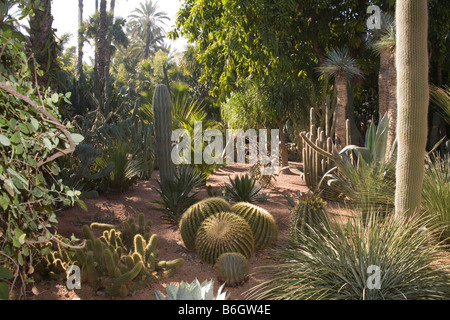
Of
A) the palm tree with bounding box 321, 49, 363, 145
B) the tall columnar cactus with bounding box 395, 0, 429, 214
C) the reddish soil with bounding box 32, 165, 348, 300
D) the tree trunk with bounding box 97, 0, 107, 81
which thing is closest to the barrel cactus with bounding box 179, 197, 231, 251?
the reddish soil with bounding box 32, 165, 348, 300

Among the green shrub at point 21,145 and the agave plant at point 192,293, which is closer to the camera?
the green shrub at point 21,145

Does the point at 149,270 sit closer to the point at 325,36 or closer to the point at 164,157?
the point at 164,157

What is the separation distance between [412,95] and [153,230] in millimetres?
3510

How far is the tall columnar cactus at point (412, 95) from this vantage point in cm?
354

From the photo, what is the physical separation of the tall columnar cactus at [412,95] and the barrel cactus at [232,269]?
1630 millimetres

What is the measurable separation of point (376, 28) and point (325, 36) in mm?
2370

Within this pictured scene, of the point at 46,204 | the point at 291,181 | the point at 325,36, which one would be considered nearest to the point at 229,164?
the point at 291,181

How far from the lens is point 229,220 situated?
167 inches

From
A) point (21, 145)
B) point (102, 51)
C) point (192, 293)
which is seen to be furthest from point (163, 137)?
point (102, 51)

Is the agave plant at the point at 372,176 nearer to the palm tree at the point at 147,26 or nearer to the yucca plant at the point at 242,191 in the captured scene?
the yucca plant at the point at 242,191

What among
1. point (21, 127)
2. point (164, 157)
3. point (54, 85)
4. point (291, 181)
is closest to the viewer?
point (21, 127)

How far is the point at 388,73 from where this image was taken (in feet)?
27.1

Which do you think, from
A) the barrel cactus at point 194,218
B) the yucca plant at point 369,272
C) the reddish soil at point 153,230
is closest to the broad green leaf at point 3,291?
the reddish soil at point 153,230

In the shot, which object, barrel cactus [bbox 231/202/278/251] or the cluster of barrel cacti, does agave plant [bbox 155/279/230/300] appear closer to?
the cluster of barrel cacti
